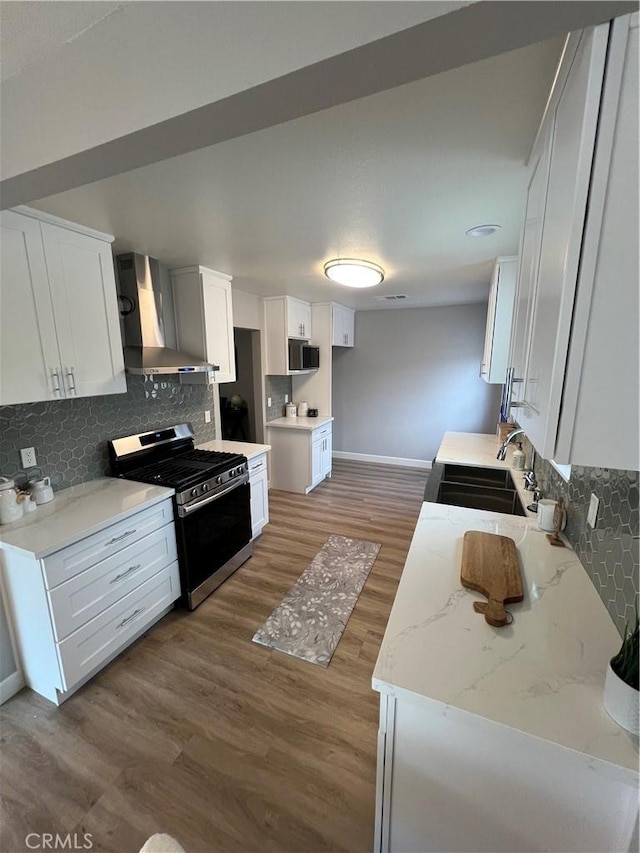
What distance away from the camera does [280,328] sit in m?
4.04

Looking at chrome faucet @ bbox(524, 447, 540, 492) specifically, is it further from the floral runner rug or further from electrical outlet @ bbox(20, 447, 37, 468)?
electrical outlet @ bbox(20, 447, 37, 468)

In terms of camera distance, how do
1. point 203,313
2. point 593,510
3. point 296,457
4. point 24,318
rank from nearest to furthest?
point 593,510
point 24,318
point 203,313
point 296,457

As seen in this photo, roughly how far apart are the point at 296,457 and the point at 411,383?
2264 mm

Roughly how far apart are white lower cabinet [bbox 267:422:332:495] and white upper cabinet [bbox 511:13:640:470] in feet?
11.6

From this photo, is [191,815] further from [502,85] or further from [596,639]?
[502,85]

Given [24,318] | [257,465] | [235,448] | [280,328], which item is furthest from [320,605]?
[280,328]

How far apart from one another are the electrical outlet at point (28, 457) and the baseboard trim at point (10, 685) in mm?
1122

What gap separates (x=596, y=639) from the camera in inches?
39.1

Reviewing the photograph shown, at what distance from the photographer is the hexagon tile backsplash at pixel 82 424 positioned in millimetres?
1900

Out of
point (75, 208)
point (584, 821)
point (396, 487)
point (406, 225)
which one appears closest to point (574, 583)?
point (584, 821)

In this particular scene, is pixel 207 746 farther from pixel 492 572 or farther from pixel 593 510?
pixel 593 510

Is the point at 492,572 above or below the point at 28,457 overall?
below

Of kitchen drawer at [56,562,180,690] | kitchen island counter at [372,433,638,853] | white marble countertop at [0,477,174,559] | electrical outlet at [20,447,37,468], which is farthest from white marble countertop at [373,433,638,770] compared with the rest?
electrical outlet at [20,447,37,468]

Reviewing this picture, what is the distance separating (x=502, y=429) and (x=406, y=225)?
2.18 m
